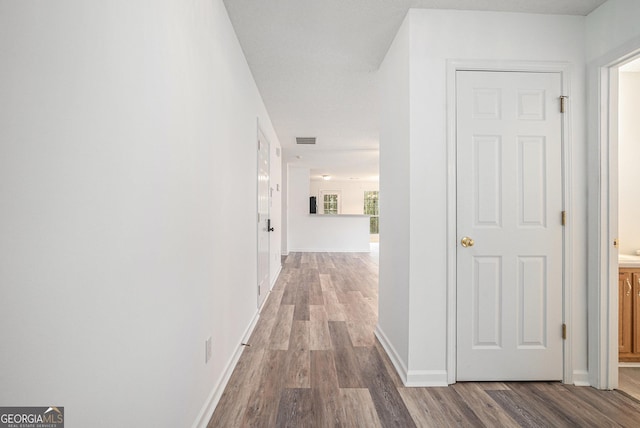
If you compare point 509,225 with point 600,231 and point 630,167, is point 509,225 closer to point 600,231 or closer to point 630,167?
point 600,231

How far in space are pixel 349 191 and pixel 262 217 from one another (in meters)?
10.8

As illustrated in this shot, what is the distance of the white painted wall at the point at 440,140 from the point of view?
226 centimetres

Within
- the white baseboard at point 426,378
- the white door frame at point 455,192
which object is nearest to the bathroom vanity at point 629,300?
the white door frame at point 455,192

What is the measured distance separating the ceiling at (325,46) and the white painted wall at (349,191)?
9249 mm

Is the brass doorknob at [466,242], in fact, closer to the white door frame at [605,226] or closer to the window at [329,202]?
the white door frame at [605,226]

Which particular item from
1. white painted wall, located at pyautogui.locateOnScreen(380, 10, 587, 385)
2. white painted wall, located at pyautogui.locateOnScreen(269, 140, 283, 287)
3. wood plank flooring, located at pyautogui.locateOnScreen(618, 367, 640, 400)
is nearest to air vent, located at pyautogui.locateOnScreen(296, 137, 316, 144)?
white painted wall, located at pyautogui.locateOnScreen(269, 140, 283, 287)

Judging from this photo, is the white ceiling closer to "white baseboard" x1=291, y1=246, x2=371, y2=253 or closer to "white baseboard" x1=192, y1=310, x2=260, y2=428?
"white baseboard" x1=192, y1=310, x2=260, y2=428

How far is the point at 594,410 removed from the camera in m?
1.95

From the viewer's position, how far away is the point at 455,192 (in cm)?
228

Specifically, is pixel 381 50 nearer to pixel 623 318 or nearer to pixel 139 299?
pixel 139 299

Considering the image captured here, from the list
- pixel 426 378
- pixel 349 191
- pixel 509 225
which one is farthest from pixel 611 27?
pixel 349 191

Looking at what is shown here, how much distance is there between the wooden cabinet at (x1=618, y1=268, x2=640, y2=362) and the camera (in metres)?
2.51

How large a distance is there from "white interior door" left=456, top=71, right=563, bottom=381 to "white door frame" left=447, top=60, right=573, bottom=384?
4 cm

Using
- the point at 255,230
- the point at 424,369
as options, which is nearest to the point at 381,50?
the point at 255,230
